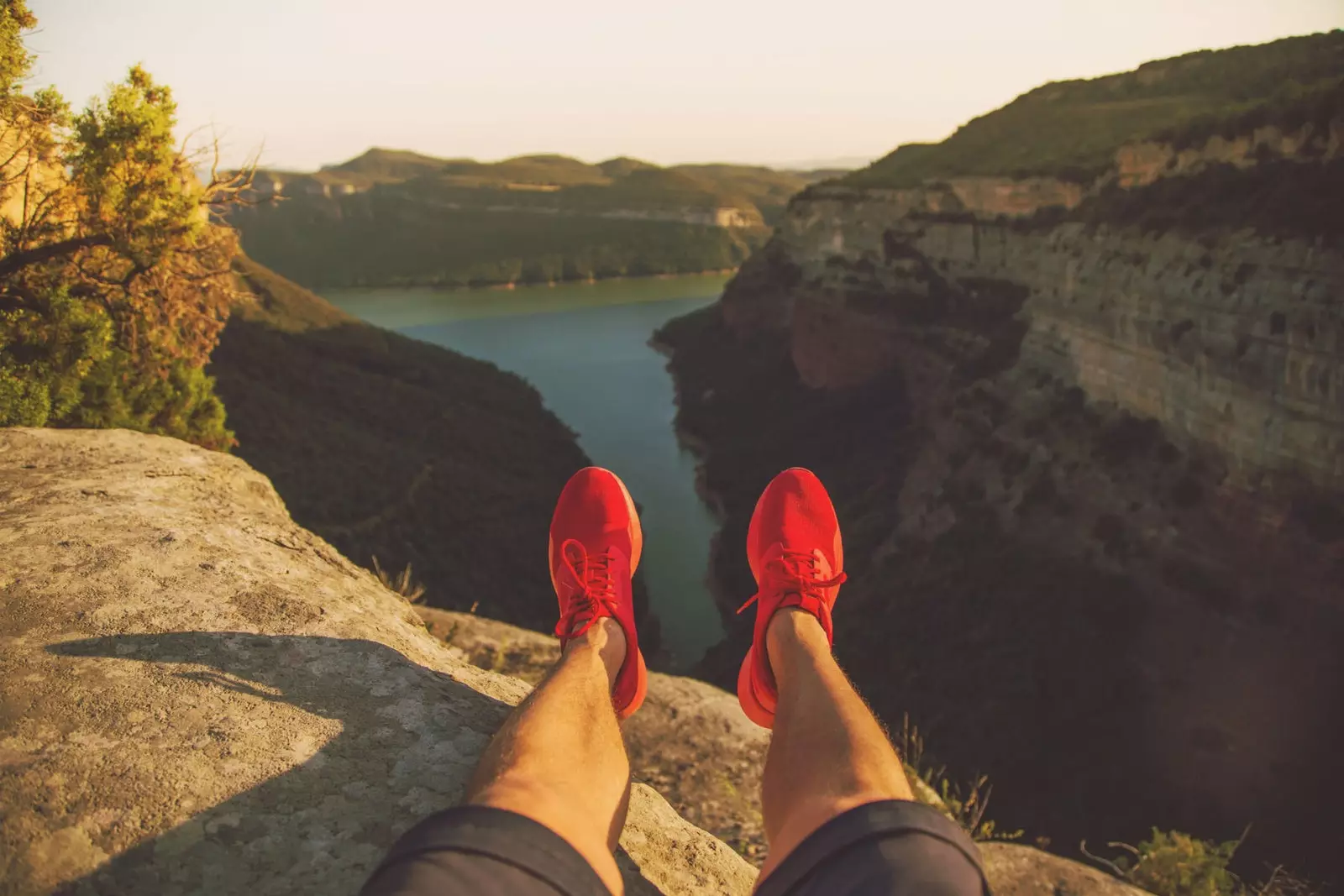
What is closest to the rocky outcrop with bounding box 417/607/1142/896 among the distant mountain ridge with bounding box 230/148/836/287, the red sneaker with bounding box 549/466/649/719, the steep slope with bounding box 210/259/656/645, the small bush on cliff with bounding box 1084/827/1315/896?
the red sneaker with bounding box 549/466/649/719

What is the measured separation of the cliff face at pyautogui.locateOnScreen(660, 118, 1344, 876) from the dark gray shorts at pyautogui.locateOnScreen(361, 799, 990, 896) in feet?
36.7

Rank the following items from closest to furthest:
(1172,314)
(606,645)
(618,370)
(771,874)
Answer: (771,874)
(606,645)
(1172,314)
(618,370)

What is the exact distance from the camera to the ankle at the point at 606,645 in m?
2.84

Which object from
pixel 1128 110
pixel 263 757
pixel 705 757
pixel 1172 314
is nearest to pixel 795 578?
pixel 705 757

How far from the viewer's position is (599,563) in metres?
3.74

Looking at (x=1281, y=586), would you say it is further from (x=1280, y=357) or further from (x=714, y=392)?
(x=714, y=392)

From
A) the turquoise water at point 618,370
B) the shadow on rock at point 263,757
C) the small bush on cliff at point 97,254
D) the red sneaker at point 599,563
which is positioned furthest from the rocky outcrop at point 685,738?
the turquoise water at point 618,370

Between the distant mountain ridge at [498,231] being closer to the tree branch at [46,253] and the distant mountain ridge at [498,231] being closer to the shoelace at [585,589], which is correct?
the tree branch at [46,253]

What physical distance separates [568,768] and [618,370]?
49.8 m

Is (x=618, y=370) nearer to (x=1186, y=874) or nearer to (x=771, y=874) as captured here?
(x=1186, y=874)

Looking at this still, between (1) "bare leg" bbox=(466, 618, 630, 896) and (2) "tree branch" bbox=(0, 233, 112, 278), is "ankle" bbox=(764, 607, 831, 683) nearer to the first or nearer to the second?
(1) "bare leg" bbox=(466, 618, 630, 896)

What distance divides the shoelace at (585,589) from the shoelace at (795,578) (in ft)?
2.10

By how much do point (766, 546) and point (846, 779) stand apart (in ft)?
7.08

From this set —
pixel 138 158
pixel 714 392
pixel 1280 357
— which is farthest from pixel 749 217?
pixel 138 158
